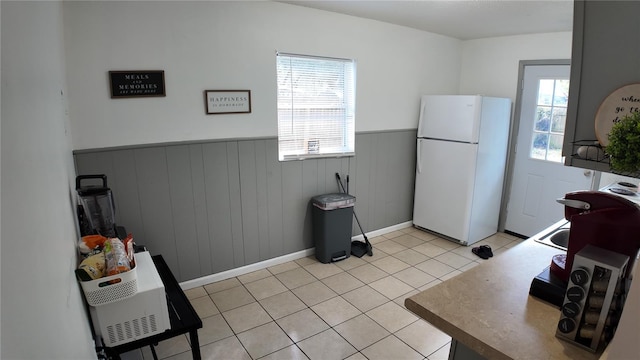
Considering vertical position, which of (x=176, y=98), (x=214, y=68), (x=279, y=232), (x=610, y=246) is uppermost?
(x=214, y=68)

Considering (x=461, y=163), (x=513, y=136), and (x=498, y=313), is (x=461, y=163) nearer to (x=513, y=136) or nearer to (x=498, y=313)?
(x=513, y=136)

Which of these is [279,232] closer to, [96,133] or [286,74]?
[286,74]

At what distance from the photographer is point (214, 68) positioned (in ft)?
9.32

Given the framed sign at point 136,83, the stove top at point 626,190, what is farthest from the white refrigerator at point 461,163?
the framed sign at point 136,83

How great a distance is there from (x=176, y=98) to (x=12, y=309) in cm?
245

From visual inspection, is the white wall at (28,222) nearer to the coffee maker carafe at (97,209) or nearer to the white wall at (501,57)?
the coffee maker carafe at (97,209)

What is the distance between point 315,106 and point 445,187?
179cm

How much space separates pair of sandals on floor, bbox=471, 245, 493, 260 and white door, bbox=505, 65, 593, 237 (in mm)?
778

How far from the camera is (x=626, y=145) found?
90 cm

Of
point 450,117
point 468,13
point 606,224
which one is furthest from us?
point 450,117

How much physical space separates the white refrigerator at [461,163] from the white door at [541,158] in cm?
21

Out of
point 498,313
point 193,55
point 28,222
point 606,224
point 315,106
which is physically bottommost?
point 498,313

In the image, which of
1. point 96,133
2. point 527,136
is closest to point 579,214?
point 96,133

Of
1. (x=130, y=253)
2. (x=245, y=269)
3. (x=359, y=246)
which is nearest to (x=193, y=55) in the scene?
(x=130, y=253)
